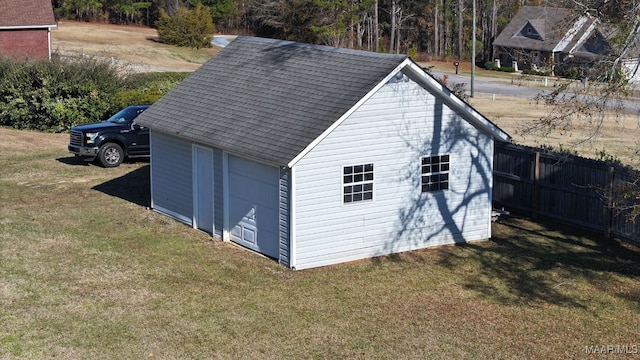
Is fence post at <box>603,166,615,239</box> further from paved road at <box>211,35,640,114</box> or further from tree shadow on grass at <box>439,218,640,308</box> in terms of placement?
paved road at <box>211,35,640,114</box>

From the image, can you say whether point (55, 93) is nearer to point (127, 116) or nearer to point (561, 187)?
point (127, 116)

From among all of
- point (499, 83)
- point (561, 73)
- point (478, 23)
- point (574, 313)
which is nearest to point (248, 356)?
point (574, 313)

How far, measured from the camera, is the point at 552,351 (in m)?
15.9

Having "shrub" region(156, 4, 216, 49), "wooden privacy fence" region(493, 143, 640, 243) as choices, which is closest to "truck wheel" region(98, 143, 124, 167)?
"wooden privacy fence" region(493, 143, 640, 243)

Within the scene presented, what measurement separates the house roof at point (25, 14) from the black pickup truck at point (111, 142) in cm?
2433

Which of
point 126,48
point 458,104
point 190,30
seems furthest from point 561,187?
point 190,30

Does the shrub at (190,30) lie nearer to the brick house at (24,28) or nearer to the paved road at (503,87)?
the paved road at (503,87)

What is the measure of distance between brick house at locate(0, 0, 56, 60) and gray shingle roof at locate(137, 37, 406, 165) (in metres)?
30.6

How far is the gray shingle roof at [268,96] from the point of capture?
20250 millimetres

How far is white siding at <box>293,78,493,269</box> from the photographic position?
790 inches

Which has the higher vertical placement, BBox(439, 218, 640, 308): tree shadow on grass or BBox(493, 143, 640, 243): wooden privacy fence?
BBox(493, 143, 640, 243): wooden privacy fence

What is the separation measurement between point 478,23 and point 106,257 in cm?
8548

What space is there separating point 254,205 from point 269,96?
2.77m

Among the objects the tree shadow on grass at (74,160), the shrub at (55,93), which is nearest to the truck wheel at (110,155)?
the tree shadow on grass at (74,160)
